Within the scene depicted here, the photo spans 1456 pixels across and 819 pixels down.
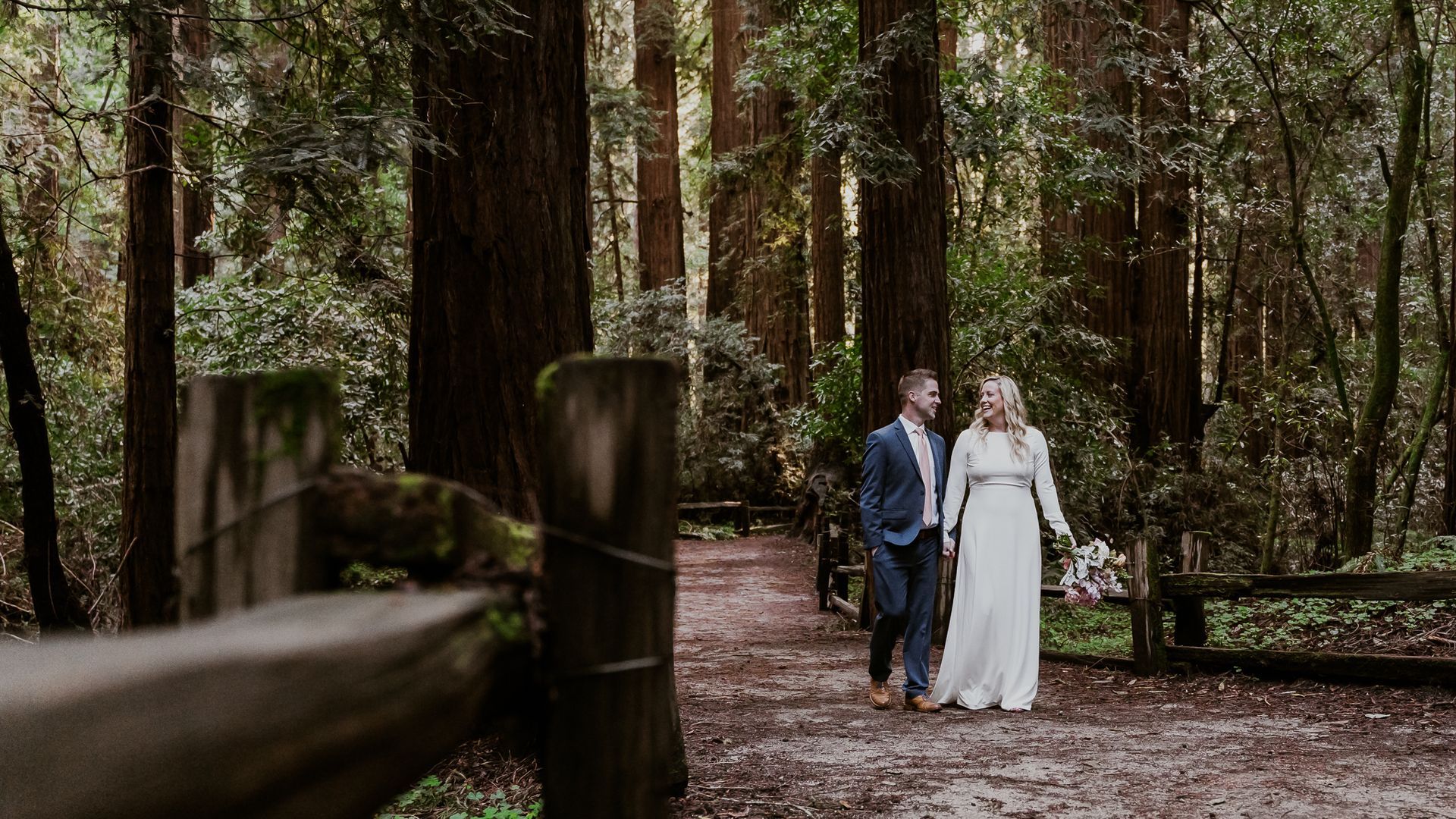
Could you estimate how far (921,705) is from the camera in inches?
324

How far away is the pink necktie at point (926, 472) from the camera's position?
27.2ft

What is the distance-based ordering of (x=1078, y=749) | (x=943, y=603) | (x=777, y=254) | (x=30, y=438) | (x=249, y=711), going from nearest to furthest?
(x=249, y=711) < (x=1078, y=749) < (x=30, y=438) < (x=943, y=603) < (x=777, y=254)

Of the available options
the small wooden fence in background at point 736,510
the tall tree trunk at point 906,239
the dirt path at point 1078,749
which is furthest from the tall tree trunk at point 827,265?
the dirt path at point 1078,749

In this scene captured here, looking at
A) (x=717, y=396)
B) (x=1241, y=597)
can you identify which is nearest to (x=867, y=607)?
(x=1241, y=597)

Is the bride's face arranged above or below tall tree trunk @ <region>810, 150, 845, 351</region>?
below

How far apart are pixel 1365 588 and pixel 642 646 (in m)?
7.83

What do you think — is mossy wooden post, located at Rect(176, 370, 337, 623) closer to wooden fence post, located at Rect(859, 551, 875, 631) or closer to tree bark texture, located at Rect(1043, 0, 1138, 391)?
wooden fence post, located at Rect(859, 551, 875, 631)

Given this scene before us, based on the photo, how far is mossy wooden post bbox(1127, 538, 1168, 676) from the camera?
9.29 meters

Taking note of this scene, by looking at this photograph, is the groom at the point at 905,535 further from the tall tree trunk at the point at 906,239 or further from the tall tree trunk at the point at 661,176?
the tall tree trunk at the point at 661,176

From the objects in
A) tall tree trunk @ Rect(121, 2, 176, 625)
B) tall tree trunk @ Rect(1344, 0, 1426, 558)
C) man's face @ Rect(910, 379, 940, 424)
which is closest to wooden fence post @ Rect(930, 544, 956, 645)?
man's face @ Rect(910, 379, 940, 424)

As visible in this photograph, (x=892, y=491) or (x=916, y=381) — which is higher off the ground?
(x=916, y=381)

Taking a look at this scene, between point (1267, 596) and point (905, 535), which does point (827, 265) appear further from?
point (905, 535)

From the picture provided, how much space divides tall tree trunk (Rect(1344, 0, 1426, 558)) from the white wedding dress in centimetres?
613

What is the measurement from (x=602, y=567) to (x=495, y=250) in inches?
183
